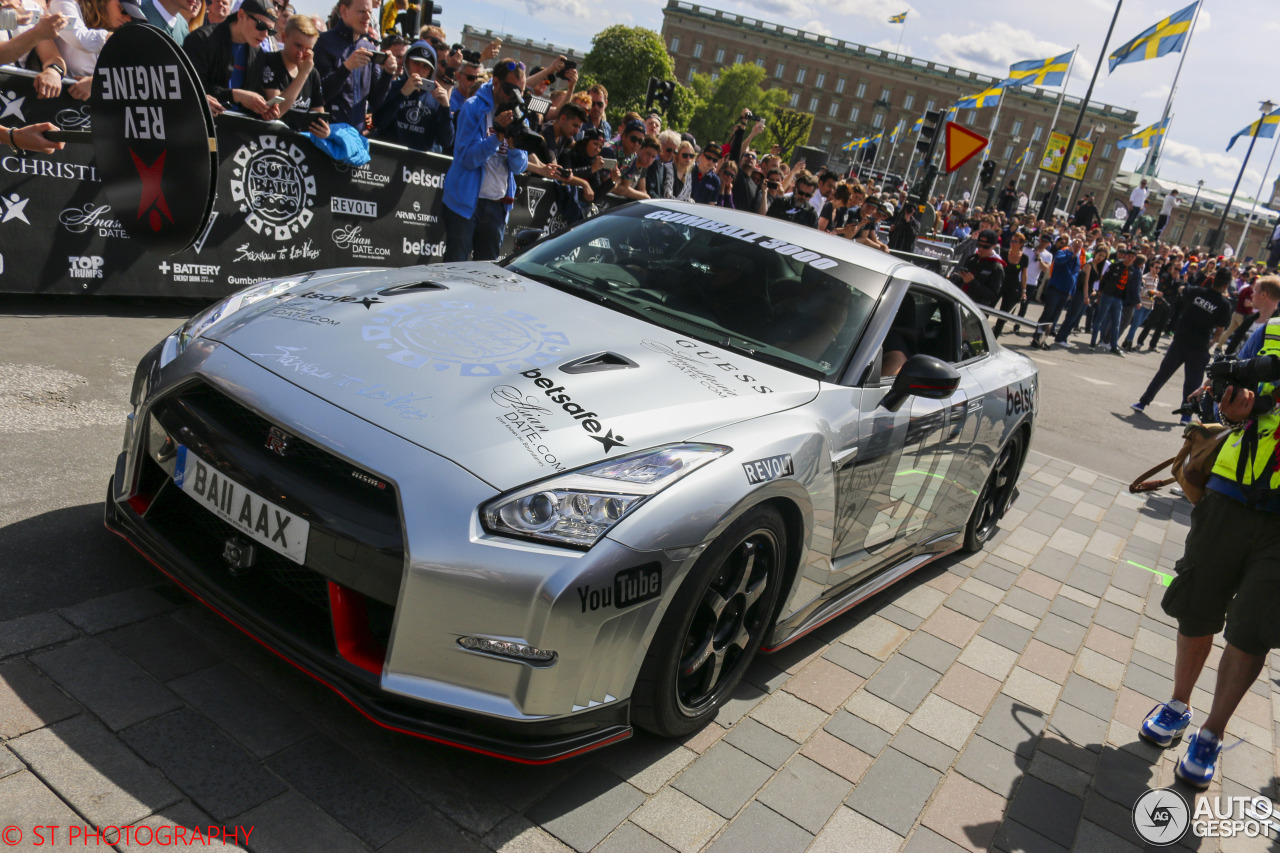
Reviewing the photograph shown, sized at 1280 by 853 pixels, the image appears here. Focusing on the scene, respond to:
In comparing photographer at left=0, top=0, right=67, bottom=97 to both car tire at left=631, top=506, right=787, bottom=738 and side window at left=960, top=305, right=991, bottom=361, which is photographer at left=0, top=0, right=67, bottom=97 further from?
side window at left=960, top=305, right=991, bottom=361

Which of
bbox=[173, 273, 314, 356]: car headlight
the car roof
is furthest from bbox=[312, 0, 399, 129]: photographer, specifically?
bbox=[173, 273, 314, 356]: car headlight

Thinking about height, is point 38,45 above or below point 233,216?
above

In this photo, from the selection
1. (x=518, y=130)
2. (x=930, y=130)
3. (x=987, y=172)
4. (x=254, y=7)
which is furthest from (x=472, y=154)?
(x=987, y=172)

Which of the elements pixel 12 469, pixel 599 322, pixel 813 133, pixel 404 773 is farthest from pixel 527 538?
pixel 813 133

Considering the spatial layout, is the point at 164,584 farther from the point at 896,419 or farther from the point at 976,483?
the point at 976,483

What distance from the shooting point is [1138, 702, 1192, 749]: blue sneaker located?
12.2ft

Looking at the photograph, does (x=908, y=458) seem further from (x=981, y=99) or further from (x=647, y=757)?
(x=981, y=99)

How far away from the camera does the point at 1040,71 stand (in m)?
33.3

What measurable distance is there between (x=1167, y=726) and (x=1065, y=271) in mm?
15448

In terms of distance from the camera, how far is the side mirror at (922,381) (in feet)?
11.2

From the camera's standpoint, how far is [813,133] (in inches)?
4781

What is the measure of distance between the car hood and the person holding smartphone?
3678 millimetres

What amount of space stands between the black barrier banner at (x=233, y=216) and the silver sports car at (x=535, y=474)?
1951 mm

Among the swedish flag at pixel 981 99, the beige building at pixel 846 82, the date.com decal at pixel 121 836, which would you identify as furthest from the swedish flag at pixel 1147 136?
the beige building at pixel 846 82
